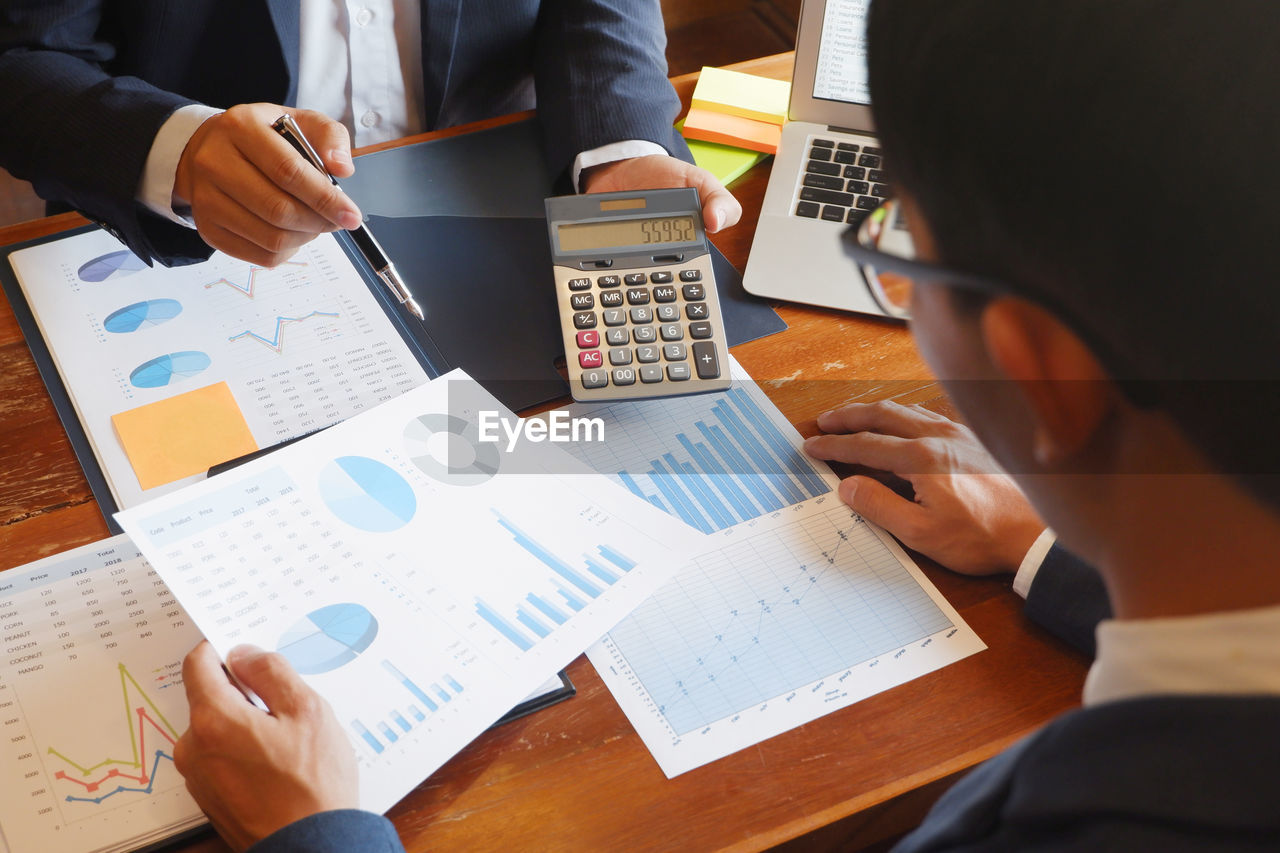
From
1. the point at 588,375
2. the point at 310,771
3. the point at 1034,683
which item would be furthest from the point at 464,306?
the point at 1034,683

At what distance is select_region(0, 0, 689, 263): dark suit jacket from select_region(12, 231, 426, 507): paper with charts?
42 millimetres

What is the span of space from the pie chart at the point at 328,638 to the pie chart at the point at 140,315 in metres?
0.34

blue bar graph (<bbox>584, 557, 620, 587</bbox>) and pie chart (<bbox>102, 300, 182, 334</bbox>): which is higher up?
pie chart (<bbox>102, 300, 182, 334</bbox>)

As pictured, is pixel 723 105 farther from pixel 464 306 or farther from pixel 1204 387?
pixel 1204 387

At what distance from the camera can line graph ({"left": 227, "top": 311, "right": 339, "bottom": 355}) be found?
76 cm

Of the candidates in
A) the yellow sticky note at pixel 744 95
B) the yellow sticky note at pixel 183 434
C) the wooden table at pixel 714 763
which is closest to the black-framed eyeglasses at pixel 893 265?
the wooden table at pixel 714 763

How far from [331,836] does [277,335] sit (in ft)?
1.42

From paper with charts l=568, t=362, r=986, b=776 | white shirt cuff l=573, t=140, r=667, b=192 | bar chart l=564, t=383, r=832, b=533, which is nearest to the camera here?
paper with charts l=568, t=362, r=986, b=776

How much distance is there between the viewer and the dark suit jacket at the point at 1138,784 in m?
0.34

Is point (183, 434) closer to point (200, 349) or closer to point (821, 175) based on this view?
point (200, 349)

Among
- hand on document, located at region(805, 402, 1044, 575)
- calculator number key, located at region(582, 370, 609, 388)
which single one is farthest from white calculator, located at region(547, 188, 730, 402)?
hand on document, located at region(805, 402, 1044, 575)

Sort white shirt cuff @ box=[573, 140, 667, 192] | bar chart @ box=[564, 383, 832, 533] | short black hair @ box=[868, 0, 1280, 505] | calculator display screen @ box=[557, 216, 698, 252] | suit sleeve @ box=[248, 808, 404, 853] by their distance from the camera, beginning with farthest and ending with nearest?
white shirt cuff @ box=[573, 140, 667, 192] → calculator display screen @ box=[557, 216, 698, 252] → bar chart @ box=[564, 383, 832, 533] → suit sleeve @ box=[248, 808, 404, 853] → short black hair @ box=[868, 0, 1280, 505]

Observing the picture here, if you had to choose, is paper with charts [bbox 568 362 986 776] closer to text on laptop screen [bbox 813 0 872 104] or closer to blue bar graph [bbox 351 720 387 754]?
blue bar graph [bbox 351 720 387 754]

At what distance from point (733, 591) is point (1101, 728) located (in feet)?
0.95
